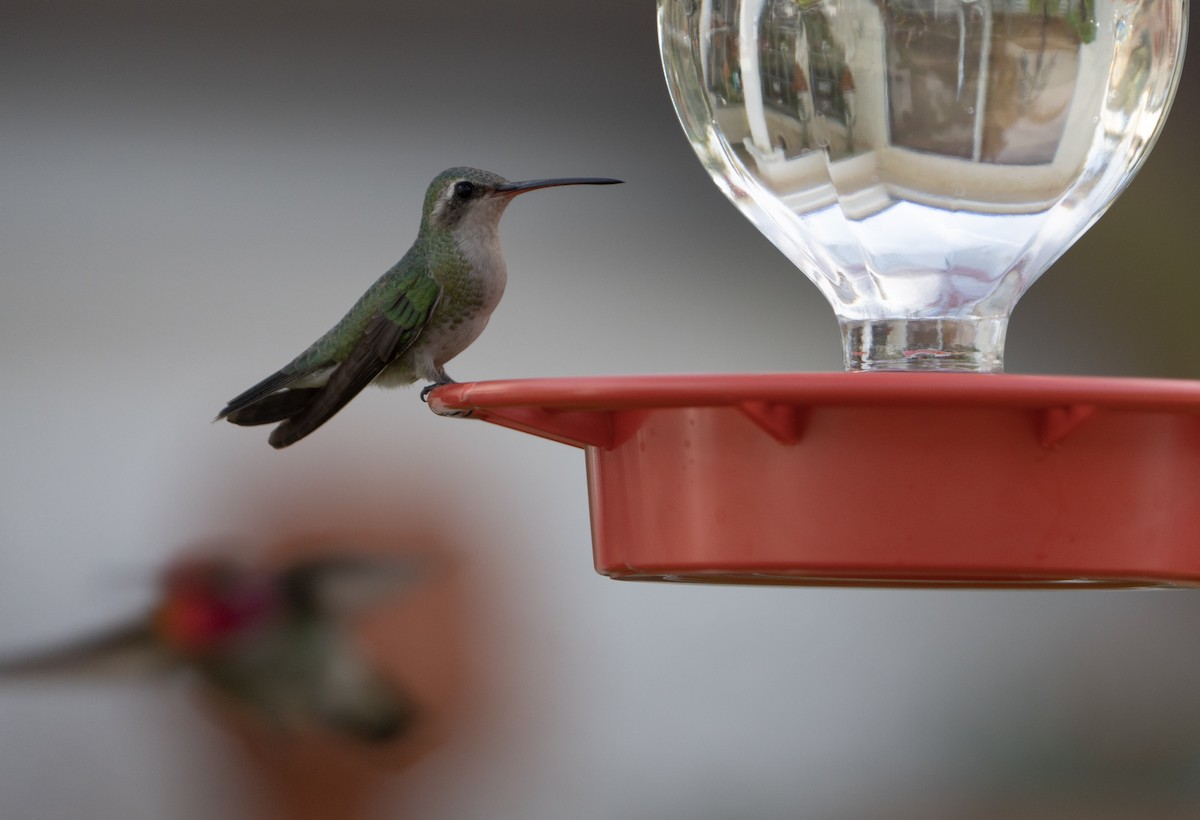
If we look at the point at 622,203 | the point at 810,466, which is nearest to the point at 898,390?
the point at 810,466

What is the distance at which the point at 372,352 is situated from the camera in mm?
1761

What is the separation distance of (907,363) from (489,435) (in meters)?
2.96

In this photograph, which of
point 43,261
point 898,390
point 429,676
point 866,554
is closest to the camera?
point 898,390

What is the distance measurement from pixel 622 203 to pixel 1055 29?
2.71 metres

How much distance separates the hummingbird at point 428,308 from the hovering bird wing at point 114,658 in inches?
83.0

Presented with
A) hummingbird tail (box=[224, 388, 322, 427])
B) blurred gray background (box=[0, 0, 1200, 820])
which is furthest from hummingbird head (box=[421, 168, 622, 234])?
blurred gray background (box=[0, 0, 1200, 820])

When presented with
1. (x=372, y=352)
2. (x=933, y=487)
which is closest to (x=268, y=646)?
(x=372, y=352)

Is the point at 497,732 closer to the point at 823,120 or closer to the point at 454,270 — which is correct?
the point at 454,270

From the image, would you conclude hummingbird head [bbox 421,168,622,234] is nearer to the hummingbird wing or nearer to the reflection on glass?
the hummingbird wing

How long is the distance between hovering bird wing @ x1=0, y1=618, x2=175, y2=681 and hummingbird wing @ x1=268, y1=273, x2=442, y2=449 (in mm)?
2311

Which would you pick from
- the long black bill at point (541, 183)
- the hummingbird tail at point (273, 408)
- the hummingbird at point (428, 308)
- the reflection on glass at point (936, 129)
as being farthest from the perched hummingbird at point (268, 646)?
the reflection on glass at point (936, 129)

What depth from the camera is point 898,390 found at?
88cm

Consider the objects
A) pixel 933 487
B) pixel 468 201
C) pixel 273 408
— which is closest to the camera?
pixel 933 487

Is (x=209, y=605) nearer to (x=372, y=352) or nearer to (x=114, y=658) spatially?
(x=114, y=658)
